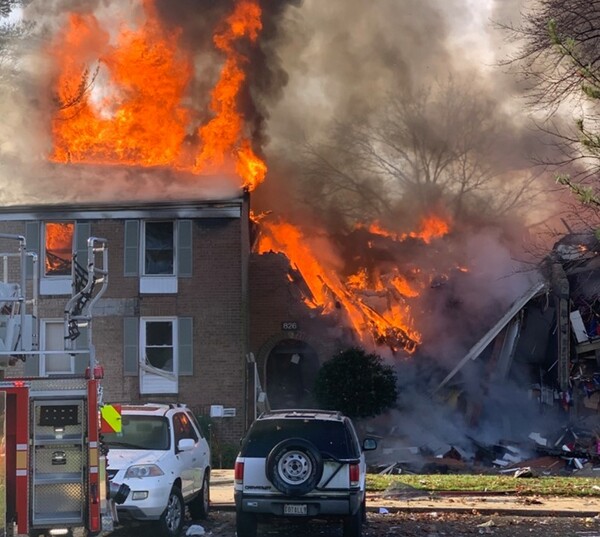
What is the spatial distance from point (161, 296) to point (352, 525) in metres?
12.1

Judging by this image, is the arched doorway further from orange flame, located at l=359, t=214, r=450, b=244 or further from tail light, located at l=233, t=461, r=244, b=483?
tail light, located at l=233, t=461, r=244, b=483

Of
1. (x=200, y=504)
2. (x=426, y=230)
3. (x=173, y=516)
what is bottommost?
(x=200, y=504)

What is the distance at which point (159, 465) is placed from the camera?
10086 millimetres

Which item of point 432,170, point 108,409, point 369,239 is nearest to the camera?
point 108,409

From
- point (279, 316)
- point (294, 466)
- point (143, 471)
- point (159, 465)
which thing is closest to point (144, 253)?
point (279, 316)

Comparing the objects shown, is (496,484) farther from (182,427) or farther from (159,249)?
(159,249)

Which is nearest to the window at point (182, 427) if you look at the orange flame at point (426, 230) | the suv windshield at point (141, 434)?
the suv windshield at point (141, 434)

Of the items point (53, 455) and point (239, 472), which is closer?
point (53, 455)

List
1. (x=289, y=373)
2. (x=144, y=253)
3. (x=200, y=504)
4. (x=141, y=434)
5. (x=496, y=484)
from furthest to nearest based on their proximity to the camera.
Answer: (x=289, y=373), (x=144, y=253), (x=496, y=484), (x=200, y=504), (x=141, y=434)

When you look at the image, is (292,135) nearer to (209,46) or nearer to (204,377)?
(209,46)

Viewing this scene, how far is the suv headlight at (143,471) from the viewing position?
9.86 meters

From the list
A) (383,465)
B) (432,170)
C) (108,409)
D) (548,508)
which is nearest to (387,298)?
(383,465)

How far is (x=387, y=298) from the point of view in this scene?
23.3 meters

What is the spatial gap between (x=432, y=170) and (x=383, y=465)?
13.0 meters
